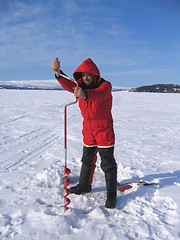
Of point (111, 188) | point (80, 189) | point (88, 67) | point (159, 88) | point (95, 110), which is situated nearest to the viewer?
point (88, 67)

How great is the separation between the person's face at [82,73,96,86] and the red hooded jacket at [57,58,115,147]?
0.04 meters

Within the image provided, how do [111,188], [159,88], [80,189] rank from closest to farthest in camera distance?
[111,188]
[80,189]
[159,88]

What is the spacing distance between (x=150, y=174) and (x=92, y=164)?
4.23 feet

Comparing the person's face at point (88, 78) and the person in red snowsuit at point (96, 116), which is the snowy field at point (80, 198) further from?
the person's face at point (88, 78)

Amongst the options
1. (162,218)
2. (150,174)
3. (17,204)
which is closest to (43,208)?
(17,204)

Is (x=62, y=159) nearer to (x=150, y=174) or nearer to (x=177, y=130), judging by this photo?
(x=150, y=174)

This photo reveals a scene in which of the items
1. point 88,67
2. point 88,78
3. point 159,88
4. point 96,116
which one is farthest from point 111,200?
point 159,88

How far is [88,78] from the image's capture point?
3.30 meters

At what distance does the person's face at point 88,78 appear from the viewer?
10.8ft

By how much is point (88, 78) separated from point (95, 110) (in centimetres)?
36

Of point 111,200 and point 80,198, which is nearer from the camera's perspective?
point 111,200

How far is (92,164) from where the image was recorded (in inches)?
147

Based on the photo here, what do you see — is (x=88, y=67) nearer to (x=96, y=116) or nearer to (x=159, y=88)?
(x=96, y=116)

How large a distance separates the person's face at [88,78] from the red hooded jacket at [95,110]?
41 mm
